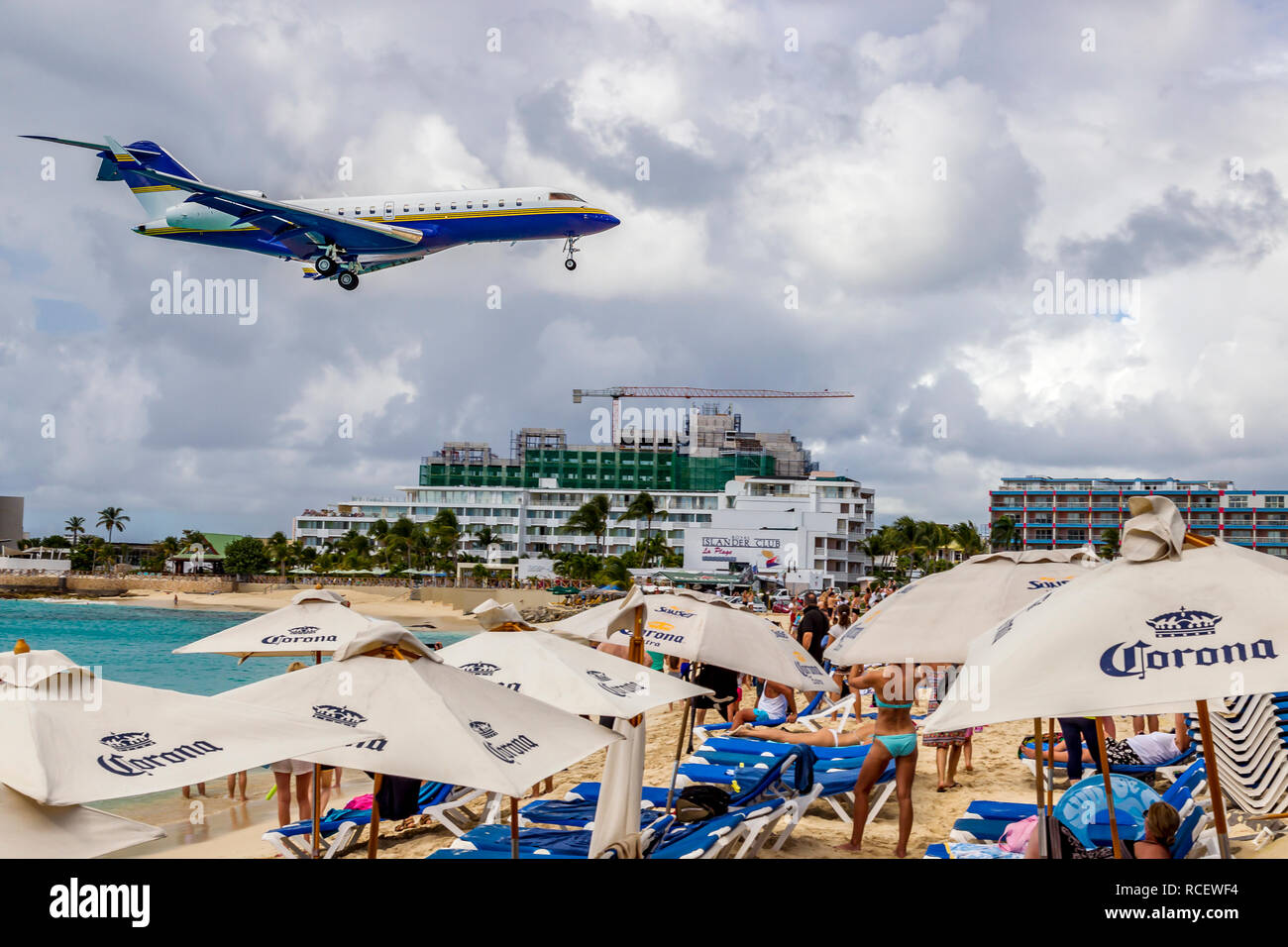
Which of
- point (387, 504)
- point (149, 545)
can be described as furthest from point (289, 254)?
point (149, 545)

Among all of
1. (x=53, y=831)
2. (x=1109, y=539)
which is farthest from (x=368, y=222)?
(x=1109, y=539)

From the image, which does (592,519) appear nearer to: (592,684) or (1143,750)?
(1143,750)

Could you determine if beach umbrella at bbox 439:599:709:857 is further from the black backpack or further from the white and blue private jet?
the white and blue private jet

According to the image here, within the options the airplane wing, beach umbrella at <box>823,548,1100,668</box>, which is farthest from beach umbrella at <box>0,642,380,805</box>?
the airplane wing

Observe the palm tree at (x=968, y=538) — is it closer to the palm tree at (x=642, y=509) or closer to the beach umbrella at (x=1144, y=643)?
the palm tree at (x=642, y=509)

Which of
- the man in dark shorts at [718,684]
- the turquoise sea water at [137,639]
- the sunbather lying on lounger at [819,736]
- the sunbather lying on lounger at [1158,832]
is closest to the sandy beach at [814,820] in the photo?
the sunbather lying on lounger at [819,736]

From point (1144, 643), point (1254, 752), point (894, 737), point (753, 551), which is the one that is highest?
point (1144, 643)
